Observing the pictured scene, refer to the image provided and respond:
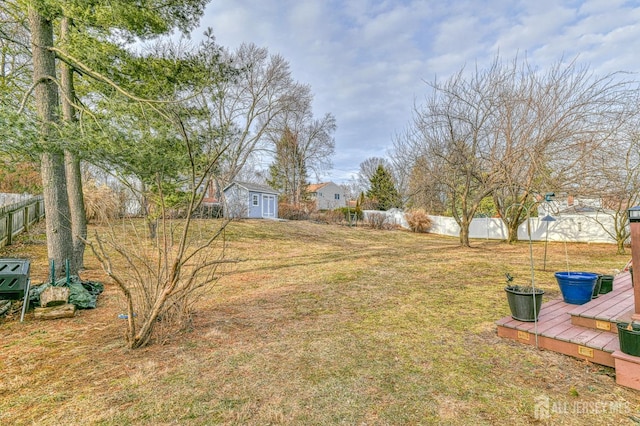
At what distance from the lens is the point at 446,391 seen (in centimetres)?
213

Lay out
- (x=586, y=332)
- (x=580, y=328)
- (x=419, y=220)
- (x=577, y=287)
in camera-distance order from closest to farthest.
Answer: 1. (x=586, y=332)
2. (x=580, y=328)
3. (x=577, y=287)
4. (x=419, y=220)

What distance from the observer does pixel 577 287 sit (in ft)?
11.9

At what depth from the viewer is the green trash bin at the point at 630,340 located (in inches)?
84.4

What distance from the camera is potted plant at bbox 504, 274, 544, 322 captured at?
3.00m

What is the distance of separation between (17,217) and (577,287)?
11.9 metres

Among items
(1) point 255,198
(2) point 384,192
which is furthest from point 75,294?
(2) point 384,192

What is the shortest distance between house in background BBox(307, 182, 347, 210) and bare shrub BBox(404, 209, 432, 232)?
17.3 m

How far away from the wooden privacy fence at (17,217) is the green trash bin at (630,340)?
10643 mm

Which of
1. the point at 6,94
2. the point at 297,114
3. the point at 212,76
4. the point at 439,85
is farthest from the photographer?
the point at 297,114

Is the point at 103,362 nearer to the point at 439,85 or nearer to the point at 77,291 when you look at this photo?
the point at 77,291

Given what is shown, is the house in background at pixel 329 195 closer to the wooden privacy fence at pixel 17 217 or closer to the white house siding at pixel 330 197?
the white house siding at pixel 330 197

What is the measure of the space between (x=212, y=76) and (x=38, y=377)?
405cm

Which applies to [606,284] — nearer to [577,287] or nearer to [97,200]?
[577,287]

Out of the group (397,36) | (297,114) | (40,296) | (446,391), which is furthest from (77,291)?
(297,114)
